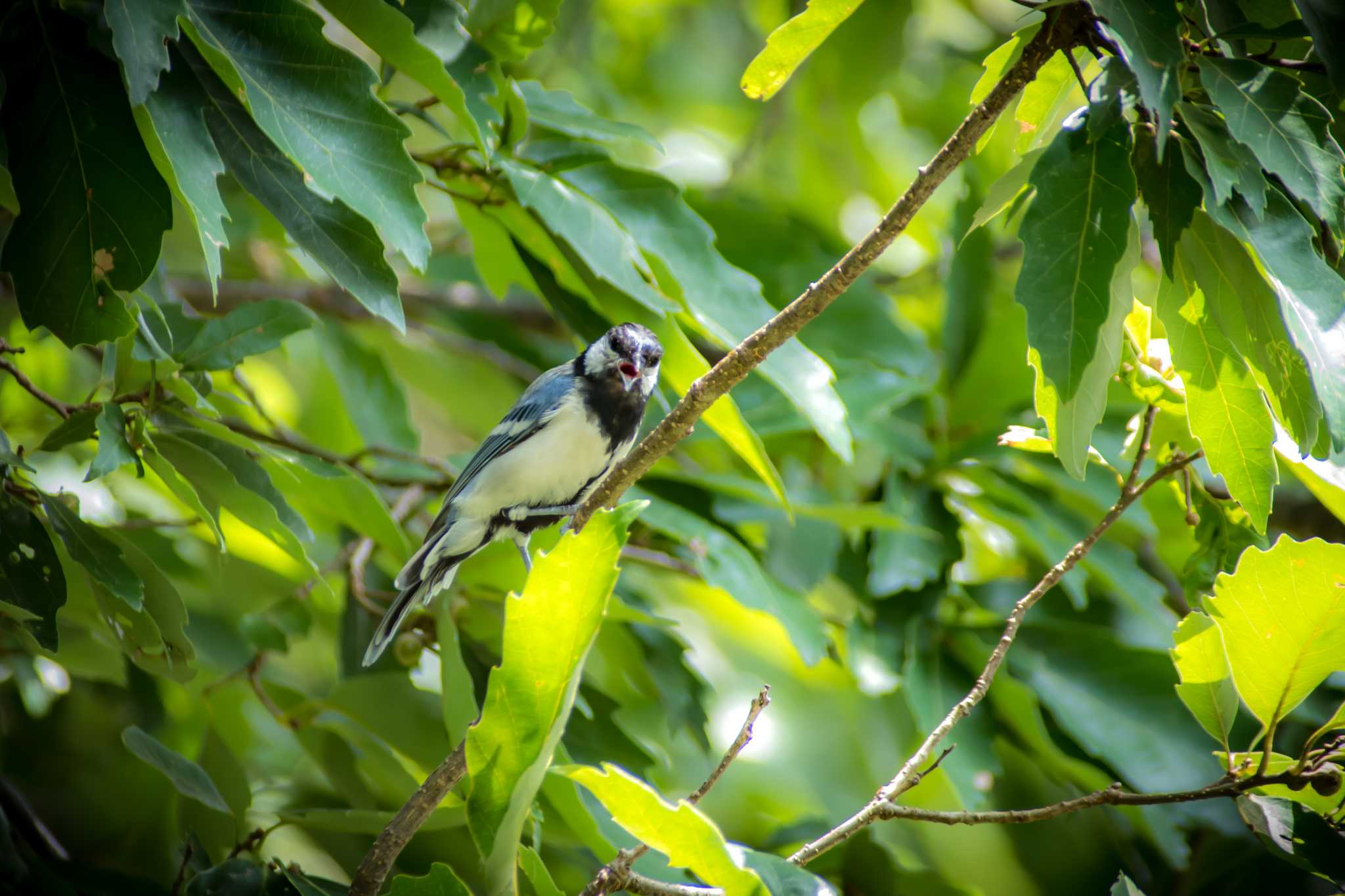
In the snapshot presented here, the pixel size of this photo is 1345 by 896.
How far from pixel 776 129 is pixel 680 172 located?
90 cm

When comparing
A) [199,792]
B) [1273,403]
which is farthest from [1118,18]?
[199,792]

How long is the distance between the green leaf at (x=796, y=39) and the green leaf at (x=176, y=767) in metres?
1.80

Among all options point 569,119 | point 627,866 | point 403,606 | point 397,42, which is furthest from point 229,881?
point 569,119

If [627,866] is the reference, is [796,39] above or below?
above

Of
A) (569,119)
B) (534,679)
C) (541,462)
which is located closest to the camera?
(534,679)

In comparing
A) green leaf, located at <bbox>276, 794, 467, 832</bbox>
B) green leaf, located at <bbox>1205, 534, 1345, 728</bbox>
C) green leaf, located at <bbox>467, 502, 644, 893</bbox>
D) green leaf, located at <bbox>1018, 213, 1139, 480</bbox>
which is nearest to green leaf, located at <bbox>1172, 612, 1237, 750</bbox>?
green leaf, located at <bbox>1205, 534, 1345, 728</bbox>

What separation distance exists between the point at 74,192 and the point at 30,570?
708 mm

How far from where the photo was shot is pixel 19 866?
6.77 ft

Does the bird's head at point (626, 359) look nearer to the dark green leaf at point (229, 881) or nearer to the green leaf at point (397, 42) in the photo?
the green leaf at point (397, 42)

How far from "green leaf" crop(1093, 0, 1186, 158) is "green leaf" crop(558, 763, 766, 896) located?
1161mm

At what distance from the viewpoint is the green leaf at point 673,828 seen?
1.46m

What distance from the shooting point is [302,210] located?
1917 mm

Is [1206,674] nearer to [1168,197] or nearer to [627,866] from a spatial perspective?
[1168,197]

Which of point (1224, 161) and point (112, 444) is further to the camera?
point (112, 444)
